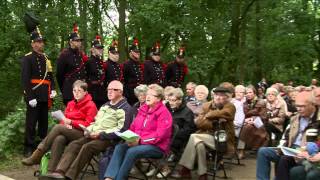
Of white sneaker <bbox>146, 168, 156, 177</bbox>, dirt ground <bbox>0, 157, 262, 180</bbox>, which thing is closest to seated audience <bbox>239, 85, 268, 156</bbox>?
dirt ground <bbox>0, 157, 262, 180</bbox>

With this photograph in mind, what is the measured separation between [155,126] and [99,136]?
0.79 metres

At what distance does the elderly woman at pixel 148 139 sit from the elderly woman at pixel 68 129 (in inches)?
33.4

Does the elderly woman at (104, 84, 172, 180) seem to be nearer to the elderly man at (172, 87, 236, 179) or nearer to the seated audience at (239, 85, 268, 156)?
the elderly man at (172, 87, 236, 179)

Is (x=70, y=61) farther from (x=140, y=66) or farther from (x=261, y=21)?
(x=261, y=21)

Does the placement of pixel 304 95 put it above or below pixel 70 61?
below

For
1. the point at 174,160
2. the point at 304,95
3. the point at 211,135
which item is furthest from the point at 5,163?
the point at 304,95

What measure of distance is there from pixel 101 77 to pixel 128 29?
7638 mm

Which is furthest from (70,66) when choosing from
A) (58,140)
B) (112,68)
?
(58,140)

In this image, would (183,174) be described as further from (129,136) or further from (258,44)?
(258,44)

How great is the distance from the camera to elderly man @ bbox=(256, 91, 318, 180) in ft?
18.1

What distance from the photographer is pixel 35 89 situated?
8.23 m

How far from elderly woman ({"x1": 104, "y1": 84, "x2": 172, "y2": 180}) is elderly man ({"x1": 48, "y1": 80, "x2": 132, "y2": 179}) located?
26 centimetres

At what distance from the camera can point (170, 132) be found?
634cm

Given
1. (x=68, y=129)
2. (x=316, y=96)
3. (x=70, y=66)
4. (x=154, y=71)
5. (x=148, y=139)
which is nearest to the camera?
(x=316, y=96)
